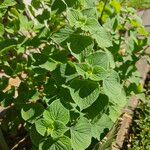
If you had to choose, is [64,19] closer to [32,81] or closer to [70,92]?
[32,81]

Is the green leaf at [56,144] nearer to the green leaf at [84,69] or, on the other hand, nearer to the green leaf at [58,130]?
the green leaf at [58,130]

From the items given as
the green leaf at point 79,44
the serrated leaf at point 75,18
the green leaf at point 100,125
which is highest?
the serrated leaf at point 75,18

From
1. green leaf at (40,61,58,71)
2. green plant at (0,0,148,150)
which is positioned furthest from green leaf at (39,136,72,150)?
green leaf at (40,61,58,71)

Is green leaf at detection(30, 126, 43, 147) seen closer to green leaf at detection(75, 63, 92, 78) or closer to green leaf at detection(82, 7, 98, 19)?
green leaf at detection(75, 63, 92, 78)

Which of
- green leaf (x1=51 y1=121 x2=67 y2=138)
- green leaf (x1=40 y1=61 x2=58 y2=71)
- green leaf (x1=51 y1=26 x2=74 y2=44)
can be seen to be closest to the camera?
green leaf (x1=51 y1=121 x2=67 y2=138)

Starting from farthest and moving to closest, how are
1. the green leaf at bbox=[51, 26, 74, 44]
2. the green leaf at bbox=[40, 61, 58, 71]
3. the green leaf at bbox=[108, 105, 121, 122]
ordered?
the green leaf at bbox=[108, 105, 121, 122]
the green leaf at bbox=[40, 61, 58, 71]
the green leaf at bbox=[51, 26, 74, 44]

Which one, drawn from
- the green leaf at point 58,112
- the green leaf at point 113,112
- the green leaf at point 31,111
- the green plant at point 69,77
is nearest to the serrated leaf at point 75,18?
the green plant at point 69,77
